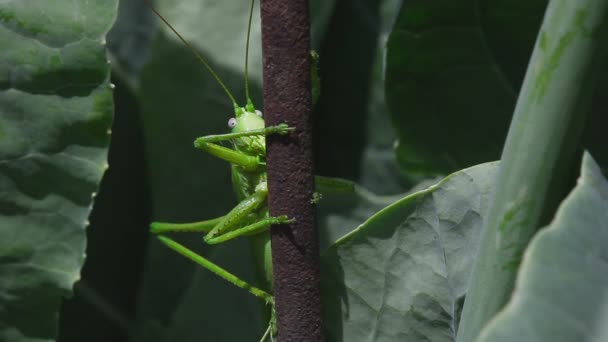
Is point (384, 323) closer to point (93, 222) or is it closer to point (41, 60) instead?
point (41, 60)

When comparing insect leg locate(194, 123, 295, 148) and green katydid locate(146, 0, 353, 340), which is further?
green katydid locate(146, 0, 353, 340)

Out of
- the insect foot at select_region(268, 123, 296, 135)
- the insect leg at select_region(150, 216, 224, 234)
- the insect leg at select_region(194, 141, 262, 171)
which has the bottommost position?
the insect leg at select_region(150, 216, 224, 234)

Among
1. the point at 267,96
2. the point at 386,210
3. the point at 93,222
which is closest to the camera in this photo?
the point at 267,96

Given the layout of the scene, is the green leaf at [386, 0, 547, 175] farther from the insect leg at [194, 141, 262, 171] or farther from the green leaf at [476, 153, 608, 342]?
the green leaf at [476, 153, 608, 342]

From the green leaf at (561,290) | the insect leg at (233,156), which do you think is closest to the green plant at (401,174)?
the green leaf at (561,290)

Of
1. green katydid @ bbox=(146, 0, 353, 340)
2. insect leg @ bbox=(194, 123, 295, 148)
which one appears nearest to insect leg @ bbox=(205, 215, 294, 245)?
green katydid @ bbox=(146, 0, 353, 340)

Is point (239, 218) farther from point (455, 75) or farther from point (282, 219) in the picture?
point (282, 219)

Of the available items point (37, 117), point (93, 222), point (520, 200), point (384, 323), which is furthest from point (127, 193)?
point (520, 200)
